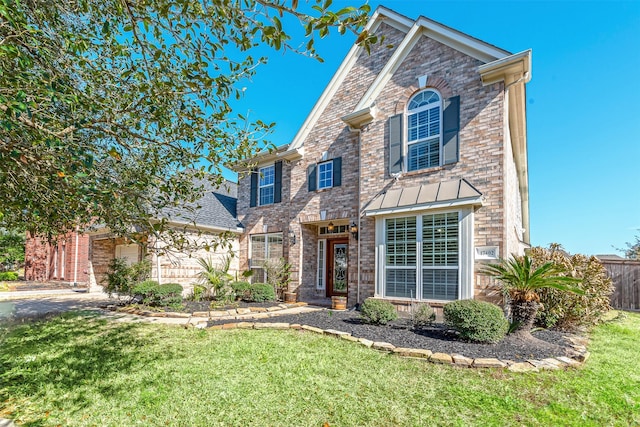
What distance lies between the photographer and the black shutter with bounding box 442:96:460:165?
29.3 ft

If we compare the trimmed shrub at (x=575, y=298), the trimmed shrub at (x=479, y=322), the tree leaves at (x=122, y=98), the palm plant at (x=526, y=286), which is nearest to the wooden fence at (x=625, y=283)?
the trimmed shrub at (x=575, y=298)

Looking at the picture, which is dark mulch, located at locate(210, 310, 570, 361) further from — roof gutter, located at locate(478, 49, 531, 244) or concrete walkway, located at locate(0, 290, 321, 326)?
roof gutter, located at locate(478, 49, 531, 244)

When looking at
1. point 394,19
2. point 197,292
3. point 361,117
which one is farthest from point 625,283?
point 197,292

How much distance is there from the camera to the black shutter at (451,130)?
29.3ft

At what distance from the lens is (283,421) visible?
11.7ft

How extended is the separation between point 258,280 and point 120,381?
9.64 meters

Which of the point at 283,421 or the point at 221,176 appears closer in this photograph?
the point at 283,421

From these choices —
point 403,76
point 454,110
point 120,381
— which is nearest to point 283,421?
point 120,381

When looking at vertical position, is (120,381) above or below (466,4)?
below

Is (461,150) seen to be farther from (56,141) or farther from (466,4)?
(56,141)

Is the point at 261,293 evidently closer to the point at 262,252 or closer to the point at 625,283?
the point at 262,252

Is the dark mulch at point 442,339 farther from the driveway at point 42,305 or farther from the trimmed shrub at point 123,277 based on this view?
the driveway at point 42,305

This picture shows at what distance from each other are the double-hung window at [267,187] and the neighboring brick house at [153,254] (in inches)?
57.9

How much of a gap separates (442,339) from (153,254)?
10365 millimetres
